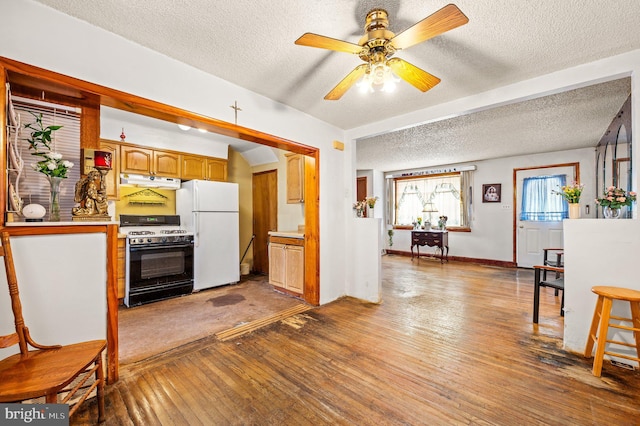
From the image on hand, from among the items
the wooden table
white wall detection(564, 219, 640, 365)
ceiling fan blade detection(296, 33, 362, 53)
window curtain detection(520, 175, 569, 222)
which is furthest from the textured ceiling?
ceiling fan blade detection(296, 33, 362, 53)

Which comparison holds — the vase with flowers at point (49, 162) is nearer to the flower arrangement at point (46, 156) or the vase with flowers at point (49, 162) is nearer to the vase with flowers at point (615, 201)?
the flower arrangement at point (46, 156)

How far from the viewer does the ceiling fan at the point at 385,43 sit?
138cm

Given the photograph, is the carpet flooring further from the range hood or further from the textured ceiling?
the textured ceiling

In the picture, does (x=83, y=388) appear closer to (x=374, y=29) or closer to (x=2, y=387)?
(x=2, y=387)

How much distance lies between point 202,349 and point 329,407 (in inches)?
52.6

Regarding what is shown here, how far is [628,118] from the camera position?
2.81 meters

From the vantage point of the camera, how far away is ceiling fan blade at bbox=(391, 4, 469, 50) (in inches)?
50.8

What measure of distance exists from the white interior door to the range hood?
693 cm

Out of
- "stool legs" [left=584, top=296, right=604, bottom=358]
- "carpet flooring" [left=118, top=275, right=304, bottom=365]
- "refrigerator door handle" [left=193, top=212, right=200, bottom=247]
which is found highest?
"refrigerator door handle" [left=193, top=212, right=200, bottom=247]

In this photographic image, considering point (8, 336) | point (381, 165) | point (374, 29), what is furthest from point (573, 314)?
point (381, 165)

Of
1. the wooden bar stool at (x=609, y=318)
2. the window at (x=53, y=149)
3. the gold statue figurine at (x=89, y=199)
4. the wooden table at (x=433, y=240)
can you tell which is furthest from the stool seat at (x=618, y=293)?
the wooden table at (x=433, y=240)

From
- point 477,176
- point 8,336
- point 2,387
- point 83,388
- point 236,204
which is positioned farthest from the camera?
point 477,176

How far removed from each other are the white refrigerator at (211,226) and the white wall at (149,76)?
1.81 metres

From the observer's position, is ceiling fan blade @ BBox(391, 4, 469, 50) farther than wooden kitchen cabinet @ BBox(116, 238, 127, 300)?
No
